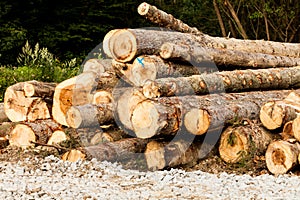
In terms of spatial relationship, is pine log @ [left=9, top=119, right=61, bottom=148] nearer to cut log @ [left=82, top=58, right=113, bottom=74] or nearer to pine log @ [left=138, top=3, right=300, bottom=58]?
cut log @ [left=82, top=58, right=113, bottom=74]

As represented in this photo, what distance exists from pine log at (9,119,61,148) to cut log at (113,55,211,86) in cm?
109

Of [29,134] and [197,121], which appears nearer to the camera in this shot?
[197,121]

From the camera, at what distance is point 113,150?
5.33 metres

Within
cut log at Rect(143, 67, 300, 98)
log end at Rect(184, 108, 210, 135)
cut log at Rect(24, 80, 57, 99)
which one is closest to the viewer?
log end at Rect(184, 108, 210, 135)

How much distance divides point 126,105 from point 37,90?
1.33 m

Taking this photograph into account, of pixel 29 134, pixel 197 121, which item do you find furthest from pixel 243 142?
pixel 29 134

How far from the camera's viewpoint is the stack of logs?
17.1ft

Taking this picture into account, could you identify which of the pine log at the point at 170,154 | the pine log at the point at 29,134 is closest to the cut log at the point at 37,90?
the pine log at the point at 29,134

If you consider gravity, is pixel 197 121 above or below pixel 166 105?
below

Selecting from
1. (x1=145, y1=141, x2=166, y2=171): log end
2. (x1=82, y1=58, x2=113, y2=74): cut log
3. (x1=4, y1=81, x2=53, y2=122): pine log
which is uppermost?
(x1=82, y1=58, x2=113, y2=74): cut log

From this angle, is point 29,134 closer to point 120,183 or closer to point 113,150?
point 113,150

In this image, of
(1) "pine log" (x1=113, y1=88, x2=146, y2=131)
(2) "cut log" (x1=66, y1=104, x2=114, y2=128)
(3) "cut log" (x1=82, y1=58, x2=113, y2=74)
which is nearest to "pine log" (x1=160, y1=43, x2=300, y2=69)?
(1) "pine log" (x1=113, y1=88, x2=146, y2=131)

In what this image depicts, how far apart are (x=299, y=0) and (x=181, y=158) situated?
11.1 metres

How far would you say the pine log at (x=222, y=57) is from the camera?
602cm
